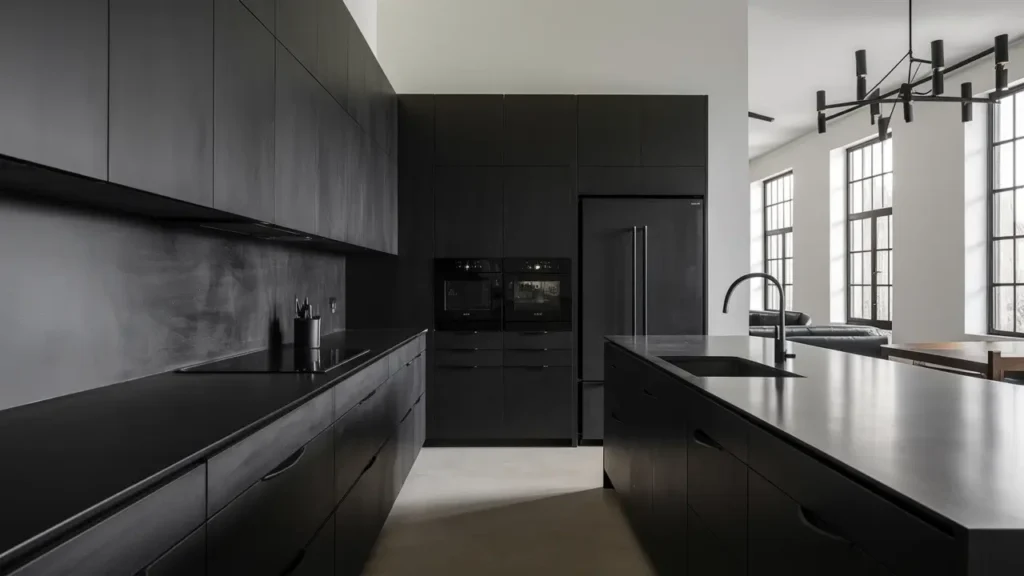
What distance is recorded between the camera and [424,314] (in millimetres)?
4449

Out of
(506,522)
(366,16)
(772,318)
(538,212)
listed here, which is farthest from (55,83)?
(772,318)

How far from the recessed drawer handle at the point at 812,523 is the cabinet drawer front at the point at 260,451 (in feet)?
3.62

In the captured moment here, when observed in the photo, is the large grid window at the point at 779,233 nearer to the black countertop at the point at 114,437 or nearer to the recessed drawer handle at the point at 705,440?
the recessed drawer handle at the point at 705,440

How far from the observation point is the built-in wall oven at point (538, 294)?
176 inches

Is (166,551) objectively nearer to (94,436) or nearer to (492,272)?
(94,436)

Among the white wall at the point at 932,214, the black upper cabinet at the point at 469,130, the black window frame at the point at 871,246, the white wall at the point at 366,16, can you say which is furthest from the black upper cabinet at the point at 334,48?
the black window frame at the point at 871,246

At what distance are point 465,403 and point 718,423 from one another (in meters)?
2.92

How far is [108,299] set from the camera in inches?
67.9

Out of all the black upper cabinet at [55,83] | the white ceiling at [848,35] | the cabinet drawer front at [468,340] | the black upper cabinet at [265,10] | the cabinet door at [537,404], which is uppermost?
the white ceiling at [848,35]

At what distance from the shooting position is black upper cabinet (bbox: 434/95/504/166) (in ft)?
14.7

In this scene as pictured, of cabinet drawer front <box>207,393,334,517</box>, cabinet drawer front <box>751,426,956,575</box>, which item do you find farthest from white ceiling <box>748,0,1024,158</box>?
cabinet drawer front <box>207,393,334,517</box>

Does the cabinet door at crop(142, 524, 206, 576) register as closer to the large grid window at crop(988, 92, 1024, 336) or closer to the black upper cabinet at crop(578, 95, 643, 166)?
the black upper cabinet at crop(578, 95, 643, 166)

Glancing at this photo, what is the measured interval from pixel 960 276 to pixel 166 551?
6.94 meters

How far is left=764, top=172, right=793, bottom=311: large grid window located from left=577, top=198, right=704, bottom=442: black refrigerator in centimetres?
551
